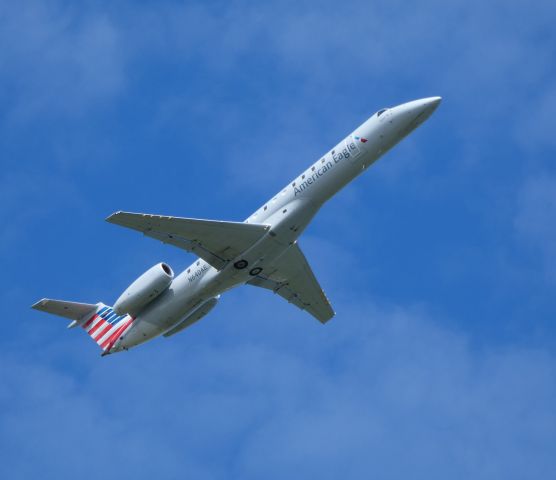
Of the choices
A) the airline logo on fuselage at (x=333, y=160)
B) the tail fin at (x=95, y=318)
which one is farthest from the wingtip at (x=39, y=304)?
the airline logo on fuselage at (x=333, y=160)

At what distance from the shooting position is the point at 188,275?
147 ft

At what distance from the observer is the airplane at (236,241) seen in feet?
136

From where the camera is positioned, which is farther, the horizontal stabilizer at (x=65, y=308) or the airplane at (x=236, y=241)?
the horizontal stabilizer at (x=65, y=308)

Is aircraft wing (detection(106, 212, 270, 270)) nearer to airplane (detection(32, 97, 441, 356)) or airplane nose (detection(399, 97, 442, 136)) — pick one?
airplane (detection(32, 97, 441, 356))

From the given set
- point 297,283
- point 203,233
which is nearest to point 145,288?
point 203,233

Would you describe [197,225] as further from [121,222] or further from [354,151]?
[354,151]

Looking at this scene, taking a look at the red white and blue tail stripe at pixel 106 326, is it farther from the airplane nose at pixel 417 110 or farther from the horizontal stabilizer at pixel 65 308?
the airplane nose at pixel 417 110

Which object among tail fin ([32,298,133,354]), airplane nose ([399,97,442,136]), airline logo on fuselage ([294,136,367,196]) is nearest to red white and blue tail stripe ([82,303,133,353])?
tail fin ([32,298,133,354])

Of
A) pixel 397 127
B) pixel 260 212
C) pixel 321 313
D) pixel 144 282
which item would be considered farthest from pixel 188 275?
pixel 397 127

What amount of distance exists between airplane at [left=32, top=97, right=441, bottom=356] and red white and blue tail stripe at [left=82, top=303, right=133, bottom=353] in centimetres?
8

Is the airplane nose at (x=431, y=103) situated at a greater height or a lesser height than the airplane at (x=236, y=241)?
Answer: greater

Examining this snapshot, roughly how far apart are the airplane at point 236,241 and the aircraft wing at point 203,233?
0.14 feet

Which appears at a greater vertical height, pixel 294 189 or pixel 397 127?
pixel 397 127

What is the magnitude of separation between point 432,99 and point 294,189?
22.6 ft
